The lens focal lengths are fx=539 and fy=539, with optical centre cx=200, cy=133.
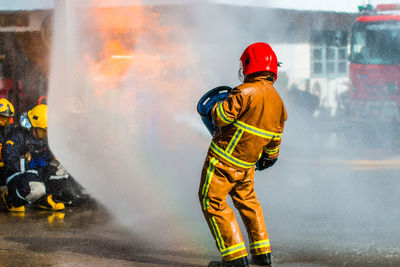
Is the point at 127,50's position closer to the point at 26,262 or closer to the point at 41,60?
the point at 41,60

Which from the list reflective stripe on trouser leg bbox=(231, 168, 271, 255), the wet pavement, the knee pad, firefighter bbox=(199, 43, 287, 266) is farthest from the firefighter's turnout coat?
the knee pad

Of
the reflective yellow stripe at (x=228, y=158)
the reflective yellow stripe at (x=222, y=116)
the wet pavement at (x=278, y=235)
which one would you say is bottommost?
the wet pavement at (x=278, y=235)

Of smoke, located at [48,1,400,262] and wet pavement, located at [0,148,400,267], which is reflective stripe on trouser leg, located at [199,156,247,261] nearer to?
wet pavement, located at [0,148,400,267]

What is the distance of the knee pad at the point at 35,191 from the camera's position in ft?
17.0

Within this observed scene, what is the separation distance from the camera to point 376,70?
1151cm

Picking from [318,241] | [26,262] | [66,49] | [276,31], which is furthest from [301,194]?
[276,31]

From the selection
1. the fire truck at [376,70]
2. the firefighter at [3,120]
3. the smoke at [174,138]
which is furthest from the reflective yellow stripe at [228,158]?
the fire truck at [376,70]

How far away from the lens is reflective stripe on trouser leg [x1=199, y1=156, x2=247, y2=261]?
3.24 metres

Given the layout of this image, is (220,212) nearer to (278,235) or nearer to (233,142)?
(233,142)

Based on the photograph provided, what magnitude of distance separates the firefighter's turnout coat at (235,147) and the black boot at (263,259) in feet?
0.72

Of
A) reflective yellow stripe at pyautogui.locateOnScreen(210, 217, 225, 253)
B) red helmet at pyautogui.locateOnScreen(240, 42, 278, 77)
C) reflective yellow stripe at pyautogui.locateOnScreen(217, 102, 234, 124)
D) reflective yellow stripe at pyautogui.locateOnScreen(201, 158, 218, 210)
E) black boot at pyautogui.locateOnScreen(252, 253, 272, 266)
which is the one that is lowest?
black boot at pyautogui.locateOnScreen(252, 253, 272, 266)

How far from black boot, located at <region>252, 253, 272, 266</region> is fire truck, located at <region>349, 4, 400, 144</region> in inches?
314

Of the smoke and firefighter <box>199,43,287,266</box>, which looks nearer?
firefighter <box>199,43,287,266</box>

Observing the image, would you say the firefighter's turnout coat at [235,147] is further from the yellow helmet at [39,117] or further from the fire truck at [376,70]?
the fire truck at [376,70]
